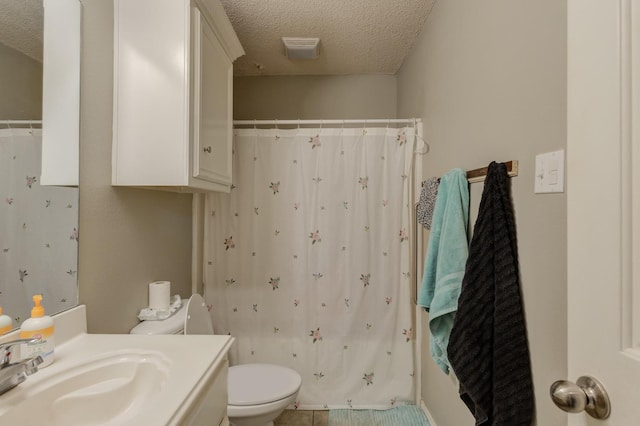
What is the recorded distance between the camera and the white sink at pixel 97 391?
2.50 ft

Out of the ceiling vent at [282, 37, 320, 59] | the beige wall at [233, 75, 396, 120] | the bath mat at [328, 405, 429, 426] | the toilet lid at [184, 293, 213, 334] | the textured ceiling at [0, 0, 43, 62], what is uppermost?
the ceiling vent at [282, 37, 320, 59]

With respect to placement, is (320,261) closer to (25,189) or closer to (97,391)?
(97,391)

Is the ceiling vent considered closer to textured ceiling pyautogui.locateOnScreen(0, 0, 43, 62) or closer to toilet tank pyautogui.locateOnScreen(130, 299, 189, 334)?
textured ceiling pyautogui.locateOnScreen(0, 0, 43, 62)

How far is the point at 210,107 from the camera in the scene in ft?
4.88

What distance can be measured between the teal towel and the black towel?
0.14 metres

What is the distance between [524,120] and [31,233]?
1.48m

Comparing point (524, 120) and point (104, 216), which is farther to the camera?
point (104, 216)

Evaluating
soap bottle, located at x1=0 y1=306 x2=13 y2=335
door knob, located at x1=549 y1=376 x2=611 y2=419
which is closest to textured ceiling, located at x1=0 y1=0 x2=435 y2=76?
soap bottle, located at x1=0 y1=306 x2=13 y2=335

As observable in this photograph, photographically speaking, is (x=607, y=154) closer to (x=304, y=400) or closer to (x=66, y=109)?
(x=66, y=109)

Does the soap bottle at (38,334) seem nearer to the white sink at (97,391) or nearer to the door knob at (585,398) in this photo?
the white sink at (97,391)

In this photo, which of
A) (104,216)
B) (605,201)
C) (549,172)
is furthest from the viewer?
(104,216)

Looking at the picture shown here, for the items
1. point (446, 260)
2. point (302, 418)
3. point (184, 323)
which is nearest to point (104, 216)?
point (184, 323)

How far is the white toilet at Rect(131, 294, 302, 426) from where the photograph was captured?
143cm

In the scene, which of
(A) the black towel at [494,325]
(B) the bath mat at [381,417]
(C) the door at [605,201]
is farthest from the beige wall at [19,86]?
(B) the bath mat at [381,417]
